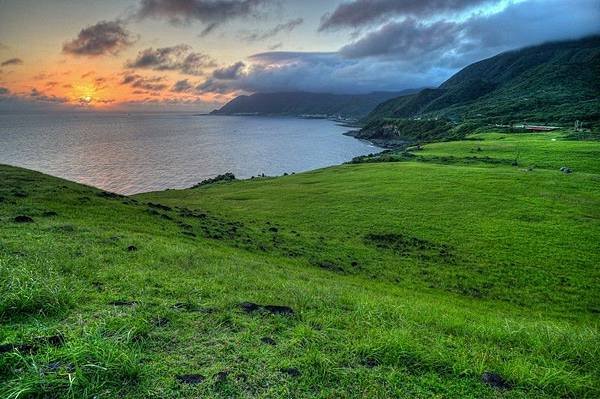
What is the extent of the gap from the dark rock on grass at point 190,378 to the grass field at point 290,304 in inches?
0.9

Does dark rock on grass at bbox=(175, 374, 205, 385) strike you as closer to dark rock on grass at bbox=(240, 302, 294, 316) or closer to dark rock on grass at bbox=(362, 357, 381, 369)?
dark rock on grass at bbox=(362, 357, 381, 369)

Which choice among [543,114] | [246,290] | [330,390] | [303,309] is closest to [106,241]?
[246,290]

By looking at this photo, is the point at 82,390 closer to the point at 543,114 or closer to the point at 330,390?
the point at 330,390

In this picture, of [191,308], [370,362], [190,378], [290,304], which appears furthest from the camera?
[290,304]

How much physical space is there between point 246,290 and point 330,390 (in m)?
7.01

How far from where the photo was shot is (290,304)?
12.3 meters

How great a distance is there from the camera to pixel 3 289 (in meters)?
9.14

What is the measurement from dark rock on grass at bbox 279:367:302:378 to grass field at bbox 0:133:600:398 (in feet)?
0.19

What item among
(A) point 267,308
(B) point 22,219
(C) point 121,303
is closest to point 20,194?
(B) point 22,219

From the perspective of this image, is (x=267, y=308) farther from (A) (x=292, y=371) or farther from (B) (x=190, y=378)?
(B) (x=190, y=378)

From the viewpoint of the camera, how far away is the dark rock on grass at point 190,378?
709 cm

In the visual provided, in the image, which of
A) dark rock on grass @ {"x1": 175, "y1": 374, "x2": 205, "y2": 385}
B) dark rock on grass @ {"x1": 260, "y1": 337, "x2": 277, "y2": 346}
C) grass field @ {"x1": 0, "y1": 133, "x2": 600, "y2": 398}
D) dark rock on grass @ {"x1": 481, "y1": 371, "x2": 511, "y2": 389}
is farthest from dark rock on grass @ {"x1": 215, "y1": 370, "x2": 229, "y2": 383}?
dark rock on grass @ {"x1": 481, "y1": 371, "x2": 511, "y2": 389}

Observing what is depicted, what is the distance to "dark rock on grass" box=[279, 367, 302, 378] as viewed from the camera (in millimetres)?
7617

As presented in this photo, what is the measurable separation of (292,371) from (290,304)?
458 centimetres
